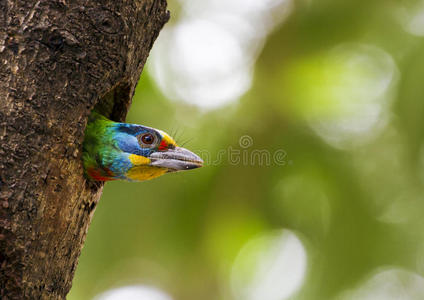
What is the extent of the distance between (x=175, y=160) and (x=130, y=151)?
13.4 inches

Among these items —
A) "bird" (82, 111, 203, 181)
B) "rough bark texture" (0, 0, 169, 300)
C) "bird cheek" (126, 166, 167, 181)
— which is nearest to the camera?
"rough bark texture" (0, 0, 169, 300)

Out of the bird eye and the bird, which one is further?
the bird eye

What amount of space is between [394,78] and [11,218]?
5780 mm

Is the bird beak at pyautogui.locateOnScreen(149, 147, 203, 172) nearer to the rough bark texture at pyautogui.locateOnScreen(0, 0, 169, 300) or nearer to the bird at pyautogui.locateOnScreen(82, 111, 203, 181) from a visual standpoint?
the bird at pyautogui.locateOnScreen(82, 111, 203, 181)

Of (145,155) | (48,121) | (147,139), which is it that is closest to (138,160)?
(145,155)

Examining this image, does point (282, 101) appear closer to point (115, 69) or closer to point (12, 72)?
point (115, 69)

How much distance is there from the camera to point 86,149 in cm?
380

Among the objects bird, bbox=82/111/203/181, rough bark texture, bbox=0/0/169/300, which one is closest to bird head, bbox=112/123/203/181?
bird, bbox=82/111/203/181

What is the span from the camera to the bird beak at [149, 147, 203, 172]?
4.01m

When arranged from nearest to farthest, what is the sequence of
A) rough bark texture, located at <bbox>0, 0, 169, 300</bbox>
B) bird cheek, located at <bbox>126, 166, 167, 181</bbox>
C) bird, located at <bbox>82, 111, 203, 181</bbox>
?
rough bark texture, located at <bbox>0, 0, 169, 300</bbox>, bird, located at <bbox>82, 111, 203, 181</bbox>, bird cheek, located at <bbox>126, 166, 167, 181</bbox>

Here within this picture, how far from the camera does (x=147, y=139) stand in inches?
161

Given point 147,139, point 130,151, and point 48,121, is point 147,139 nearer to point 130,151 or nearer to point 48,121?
point 130,151

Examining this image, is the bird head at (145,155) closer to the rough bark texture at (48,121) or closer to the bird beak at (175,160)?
the bird beak at (175,160)

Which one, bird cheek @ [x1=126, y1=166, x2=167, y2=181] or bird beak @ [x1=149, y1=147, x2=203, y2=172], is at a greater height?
bird beak @ [x1=149, y1=147, x2=203, y2=172]
